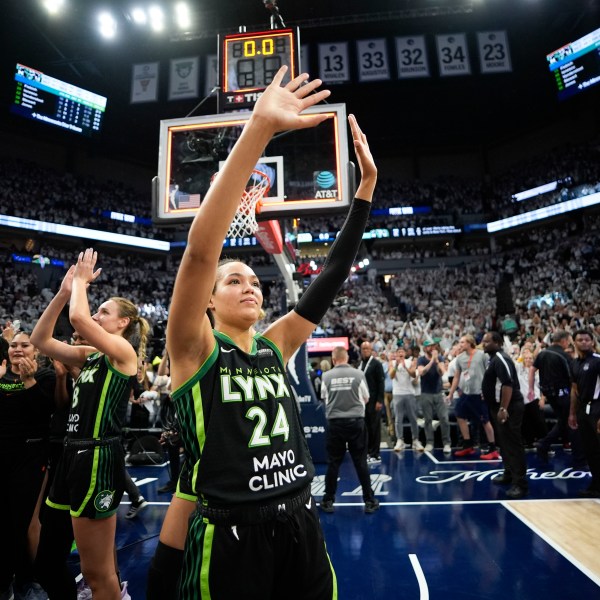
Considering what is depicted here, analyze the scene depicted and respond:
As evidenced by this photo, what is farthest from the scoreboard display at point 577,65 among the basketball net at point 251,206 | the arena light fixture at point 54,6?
the arena light fixture at point 54,6

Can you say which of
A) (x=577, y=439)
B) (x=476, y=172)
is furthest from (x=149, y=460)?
(x=476, y=172)

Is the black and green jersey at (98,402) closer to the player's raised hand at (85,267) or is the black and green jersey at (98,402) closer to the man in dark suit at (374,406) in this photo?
the player's raised hand at (85,267)

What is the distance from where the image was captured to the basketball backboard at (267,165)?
503 centimetres

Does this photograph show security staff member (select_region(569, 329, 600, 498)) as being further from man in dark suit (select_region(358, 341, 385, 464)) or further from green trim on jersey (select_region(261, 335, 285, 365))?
green trim on jersey (select_region(261, 335, 285, 365))

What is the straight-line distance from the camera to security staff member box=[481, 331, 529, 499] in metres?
5.67

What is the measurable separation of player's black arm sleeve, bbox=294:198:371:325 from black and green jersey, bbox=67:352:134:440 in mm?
1653

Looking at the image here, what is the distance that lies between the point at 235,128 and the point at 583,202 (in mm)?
25477

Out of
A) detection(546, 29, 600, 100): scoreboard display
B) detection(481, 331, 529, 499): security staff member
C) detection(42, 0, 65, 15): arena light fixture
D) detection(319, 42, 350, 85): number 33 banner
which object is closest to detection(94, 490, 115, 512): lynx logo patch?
detection(481, 331, 529, 499): security staff member

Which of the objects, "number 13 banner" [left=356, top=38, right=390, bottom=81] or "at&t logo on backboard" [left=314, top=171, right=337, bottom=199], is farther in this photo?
"number 13 banner" [left=356, top=38, right=390, bottom=81]

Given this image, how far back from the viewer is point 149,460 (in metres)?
8.13

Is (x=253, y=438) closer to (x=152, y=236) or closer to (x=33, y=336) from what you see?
(x=33, y=336)

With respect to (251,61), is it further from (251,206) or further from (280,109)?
(280,109)

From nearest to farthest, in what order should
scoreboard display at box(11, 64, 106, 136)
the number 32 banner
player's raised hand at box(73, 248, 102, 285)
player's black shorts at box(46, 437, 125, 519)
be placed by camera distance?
player's black shorts at box(46, 437, 125, 519) < player's raised hand at box(73, 248, 102, 285) < the number 32 banner < scoreboard display at box(11, 64, 106, 136)

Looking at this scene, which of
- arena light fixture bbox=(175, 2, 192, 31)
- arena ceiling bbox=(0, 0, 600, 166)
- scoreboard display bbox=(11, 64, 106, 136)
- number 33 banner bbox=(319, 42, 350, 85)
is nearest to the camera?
arena light fixture bbox=(175, 2, 192, 31)
